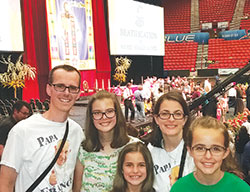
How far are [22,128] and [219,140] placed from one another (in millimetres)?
1132

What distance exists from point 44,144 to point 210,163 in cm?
100

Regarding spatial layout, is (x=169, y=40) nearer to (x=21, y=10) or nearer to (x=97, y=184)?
(x=21, y=10)

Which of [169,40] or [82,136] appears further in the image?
[169,40]

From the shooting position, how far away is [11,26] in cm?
908

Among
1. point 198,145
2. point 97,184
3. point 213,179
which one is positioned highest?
point 198,145

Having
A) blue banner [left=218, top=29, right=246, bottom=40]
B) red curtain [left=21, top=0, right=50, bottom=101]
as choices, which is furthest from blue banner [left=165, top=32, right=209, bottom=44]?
red curtain [left=21, top=0, right=50, bottom=101]

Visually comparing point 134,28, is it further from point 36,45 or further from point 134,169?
point 134,169

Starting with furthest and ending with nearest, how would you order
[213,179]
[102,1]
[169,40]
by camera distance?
[169,40] < [102,1] < [213,179]

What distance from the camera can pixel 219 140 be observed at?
1378 millimetres

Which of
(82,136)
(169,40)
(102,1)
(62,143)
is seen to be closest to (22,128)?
(62,143)

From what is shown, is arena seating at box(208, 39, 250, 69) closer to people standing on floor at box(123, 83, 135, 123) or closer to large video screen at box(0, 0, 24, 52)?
people standing on floor at box(123, 83, 135, 123)

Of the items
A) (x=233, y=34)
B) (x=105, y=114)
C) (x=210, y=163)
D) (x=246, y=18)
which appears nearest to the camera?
(x=210, y=163)

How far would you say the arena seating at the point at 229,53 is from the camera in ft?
68.8

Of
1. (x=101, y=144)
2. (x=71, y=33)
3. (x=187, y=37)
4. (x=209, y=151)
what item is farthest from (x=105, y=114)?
(x=187, y=37)
